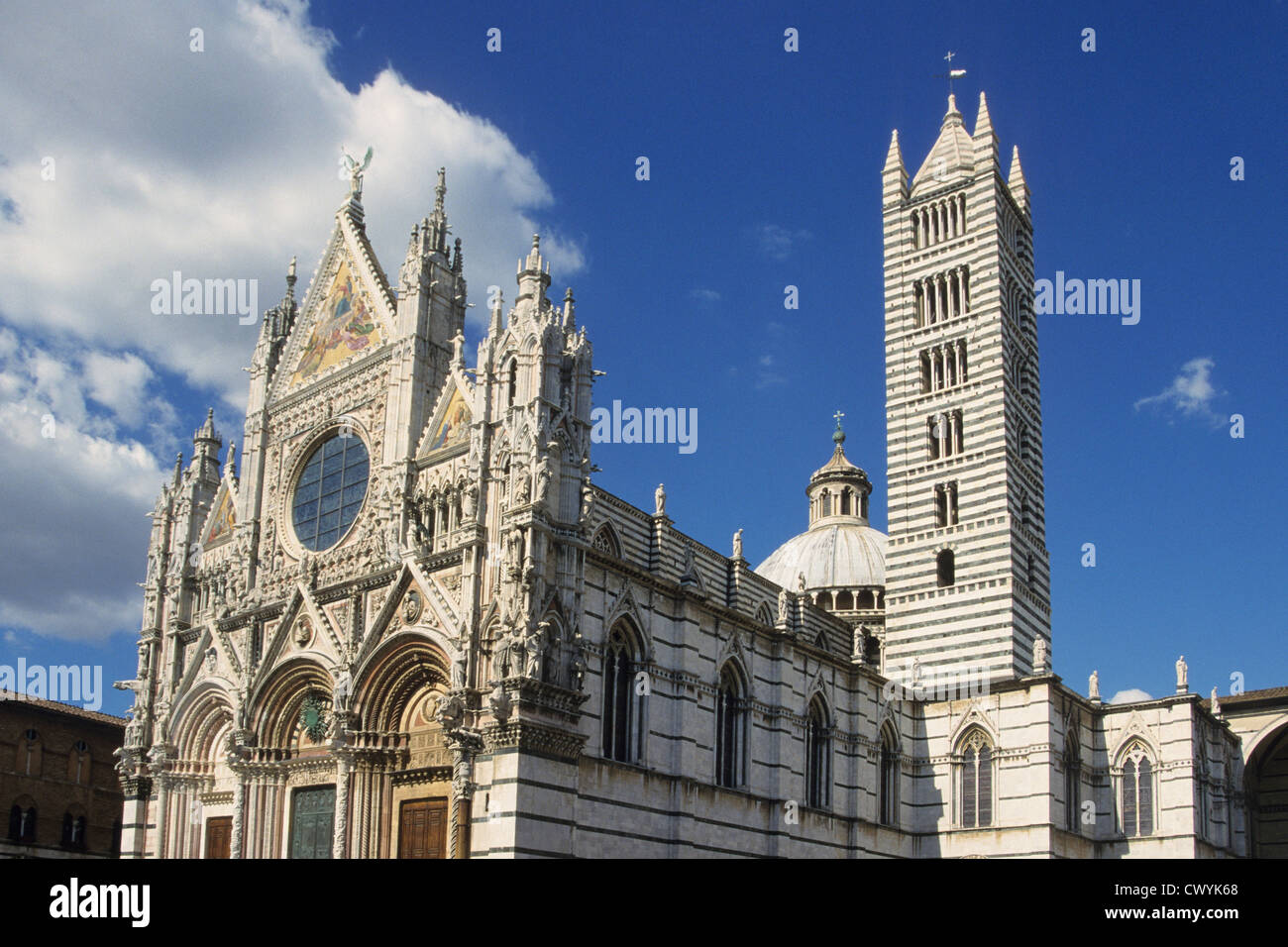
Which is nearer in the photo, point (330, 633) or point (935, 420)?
point (330, 633)

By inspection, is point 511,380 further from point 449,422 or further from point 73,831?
point 73,831

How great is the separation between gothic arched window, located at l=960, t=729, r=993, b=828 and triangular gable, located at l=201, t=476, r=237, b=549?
22750 mm

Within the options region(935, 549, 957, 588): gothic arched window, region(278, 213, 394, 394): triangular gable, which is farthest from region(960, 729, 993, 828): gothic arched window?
region(278, 213, 394, 394): triangular gable

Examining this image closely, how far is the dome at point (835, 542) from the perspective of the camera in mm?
54844

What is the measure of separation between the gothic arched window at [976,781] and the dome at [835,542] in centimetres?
1174

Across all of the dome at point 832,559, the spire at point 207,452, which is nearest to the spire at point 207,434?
the spire at point 207,452

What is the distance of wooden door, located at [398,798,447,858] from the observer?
2756cm

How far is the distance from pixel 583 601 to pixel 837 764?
12.3 m

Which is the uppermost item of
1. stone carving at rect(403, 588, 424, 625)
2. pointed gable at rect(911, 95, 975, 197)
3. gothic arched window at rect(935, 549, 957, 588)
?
pointed gable at rect(911, 95, 975, 197)

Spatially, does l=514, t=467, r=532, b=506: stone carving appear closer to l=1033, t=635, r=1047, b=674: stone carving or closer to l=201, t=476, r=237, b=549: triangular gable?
l=201, t=476, r=237, b=549: triangular gable

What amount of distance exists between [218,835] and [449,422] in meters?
12.5
